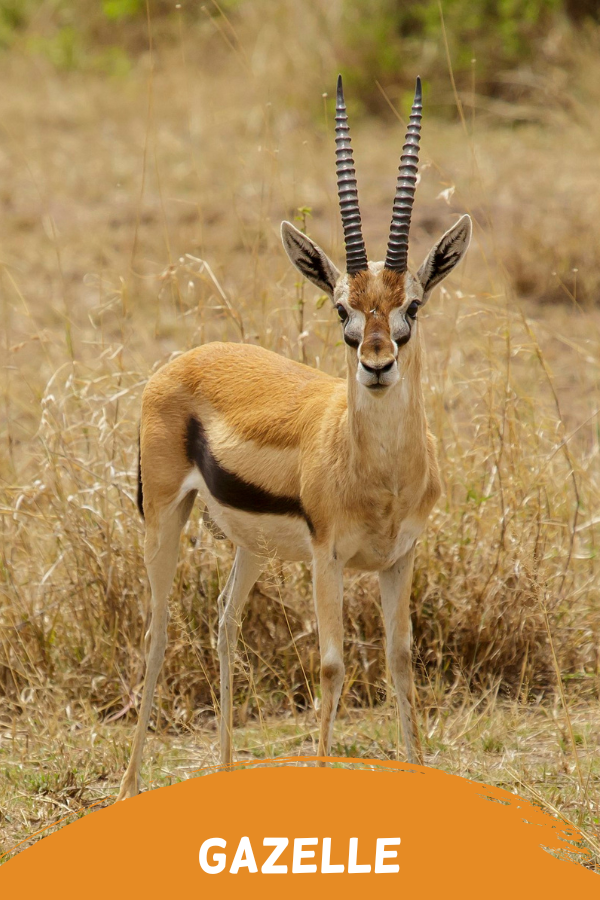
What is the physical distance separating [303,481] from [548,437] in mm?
2488

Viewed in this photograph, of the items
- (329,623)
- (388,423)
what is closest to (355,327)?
(388,423)

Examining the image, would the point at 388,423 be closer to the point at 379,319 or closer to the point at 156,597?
the point at 379,319

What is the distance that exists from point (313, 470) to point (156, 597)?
3.19ft

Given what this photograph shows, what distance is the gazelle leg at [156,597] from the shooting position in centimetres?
446

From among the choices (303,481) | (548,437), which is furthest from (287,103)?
(303,481)

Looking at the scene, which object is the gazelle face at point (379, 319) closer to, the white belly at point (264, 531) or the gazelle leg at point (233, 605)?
the white belly at point (264, 531)

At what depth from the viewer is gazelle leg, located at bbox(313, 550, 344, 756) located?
391 cm

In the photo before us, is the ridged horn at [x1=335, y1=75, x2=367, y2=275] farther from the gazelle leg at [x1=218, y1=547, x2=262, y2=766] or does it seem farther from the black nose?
the gazelle leg at [x1=218, y1=547, x2=262, y2=766]

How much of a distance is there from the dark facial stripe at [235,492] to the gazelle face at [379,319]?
64cm

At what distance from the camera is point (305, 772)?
4242 millimetres

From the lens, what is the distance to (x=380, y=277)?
3705 mm

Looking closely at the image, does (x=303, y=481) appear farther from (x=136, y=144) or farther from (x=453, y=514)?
(x=136, y=144)

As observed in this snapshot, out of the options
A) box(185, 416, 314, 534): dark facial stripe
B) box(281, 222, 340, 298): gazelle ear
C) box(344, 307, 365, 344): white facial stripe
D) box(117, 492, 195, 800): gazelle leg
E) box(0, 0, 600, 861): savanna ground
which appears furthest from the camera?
box(0, 0, 600, 861): savanna ground

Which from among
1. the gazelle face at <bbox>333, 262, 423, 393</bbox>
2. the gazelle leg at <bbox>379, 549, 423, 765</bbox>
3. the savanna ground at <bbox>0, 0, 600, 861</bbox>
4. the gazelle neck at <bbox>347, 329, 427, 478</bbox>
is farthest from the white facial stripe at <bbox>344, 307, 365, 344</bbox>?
the savanna ground at <bbox>0, 0, 600, 861</bbox>
